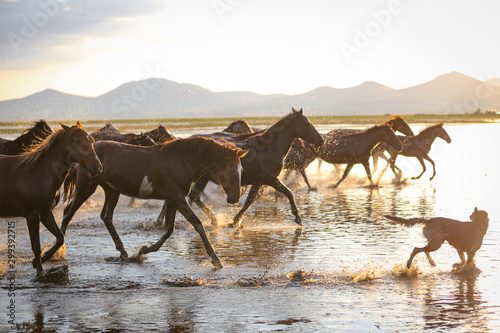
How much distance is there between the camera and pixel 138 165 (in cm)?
1005

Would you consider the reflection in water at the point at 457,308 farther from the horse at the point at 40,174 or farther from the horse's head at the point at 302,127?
the horse's head at the point at 302,127

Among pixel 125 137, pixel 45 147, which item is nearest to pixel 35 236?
pixel 45 147

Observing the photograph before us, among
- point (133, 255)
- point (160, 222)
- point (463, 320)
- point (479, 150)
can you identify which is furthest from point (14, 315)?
point (479, 150)

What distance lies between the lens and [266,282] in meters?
8.64

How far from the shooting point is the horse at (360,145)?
20.6 m

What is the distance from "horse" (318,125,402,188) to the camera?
20.6m

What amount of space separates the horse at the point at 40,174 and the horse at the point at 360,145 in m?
12.5

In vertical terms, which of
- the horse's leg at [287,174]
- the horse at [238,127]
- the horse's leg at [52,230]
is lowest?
the horse's leg at [287,174]

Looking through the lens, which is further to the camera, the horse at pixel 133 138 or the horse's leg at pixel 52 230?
the horse at pixel 133 138

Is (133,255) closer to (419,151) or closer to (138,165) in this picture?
(138,165)

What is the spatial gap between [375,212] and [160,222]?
4.68 m

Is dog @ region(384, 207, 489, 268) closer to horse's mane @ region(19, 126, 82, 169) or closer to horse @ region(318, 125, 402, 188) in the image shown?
horse's mane @ region(19, 126, 82, 169)

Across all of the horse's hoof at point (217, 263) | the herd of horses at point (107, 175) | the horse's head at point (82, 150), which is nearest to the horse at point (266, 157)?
the herd of horses at point (107, 175)

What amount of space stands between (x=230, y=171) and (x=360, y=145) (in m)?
11.4
